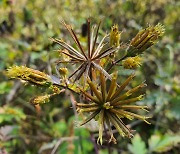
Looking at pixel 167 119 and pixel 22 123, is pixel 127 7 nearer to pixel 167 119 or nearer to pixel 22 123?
pixel 167 119

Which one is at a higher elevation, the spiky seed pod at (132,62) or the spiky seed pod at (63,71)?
the spiky seed pod at (63,71)

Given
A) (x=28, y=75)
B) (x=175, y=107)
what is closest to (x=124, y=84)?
(x=28, y=75)

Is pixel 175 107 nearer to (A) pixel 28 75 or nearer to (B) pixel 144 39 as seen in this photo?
(B) pixel 144 39

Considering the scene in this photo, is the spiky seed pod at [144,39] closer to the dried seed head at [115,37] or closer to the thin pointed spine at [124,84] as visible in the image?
the dried seed head at [115,37]

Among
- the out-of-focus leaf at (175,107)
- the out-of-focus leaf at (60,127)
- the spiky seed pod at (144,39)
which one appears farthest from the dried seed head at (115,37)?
the out-of-focus leaf at (60,127)

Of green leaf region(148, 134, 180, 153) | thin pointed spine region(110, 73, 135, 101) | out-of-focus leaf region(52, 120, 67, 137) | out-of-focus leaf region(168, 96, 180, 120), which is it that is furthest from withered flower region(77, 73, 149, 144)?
out-of-focus leaf region(52, 120, 67, 137)

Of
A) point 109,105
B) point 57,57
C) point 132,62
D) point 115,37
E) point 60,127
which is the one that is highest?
point 57,57
